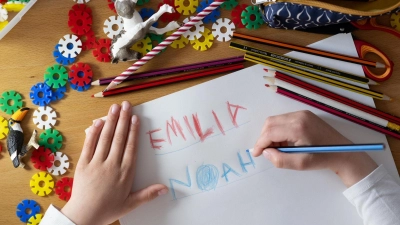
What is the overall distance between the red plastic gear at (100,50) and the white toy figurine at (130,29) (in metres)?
0.01

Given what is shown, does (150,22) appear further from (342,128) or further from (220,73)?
(342,128)

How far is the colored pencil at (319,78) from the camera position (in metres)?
0.72

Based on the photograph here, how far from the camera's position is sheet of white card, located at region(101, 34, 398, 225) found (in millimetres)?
712

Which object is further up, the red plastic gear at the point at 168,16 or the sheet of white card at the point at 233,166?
the red plastic gear at the point at 168,16

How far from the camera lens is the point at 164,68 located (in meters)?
0.73

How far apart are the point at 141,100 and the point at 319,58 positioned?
13.2 inches

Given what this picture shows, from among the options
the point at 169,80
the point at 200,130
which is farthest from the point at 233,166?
the point at 169,80

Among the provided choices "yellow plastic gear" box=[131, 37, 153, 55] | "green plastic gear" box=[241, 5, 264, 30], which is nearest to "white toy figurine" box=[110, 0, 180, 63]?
"yellow plastic gear" box=[131, 37, 153, 55]

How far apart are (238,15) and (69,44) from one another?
0.32m

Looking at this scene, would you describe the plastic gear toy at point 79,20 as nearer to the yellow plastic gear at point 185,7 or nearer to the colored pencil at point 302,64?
the yellow plastic gear at point 185,7

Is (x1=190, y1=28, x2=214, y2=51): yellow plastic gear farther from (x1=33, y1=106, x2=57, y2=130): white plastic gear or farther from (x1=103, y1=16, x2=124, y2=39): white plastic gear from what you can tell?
(x1=33, y1=106, x2=57, y2=130): white plastic gear

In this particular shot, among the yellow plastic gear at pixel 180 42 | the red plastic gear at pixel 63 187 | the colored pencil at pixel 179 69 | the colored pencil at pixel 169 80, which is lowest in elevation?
the red plastic gear at pixel 63 187

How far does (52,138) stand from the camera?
28.3 inches

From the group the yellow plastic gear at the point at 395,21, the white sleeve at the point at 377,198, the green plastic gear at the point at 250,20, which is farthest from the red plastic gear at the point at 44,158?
the yellow plastic gear at the point at 395,21
